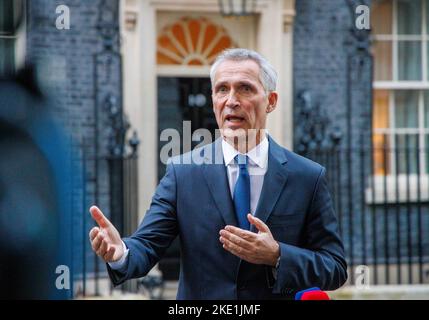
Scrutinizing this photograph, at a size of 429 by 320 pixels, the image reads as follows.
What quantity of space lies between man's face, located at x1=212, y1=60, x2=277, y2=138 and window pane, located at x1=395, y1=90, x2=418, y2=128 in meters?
7.22

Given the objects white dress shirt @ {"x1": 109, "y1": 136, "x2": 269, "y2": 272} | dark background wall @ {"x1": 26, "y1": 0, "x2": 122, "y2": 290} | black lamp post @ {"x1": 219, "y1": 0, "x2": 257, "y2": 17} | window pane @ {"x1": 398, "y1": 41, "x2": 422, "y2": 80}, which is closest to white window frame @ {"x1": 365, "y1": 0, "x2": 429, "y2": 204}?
window pane @ {"x1": 398, "y1": 41, "x2": 422, "y2": 80}

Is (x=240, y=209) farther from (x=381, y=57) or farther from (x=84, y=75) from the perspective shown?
(x=381, y=57)

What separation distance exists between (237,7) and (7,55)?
252cm

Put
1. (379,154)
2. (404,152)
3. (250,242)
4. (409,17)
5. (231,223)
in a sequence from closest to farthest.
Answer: (250,242)
(231,223)
(404,152)
(379,154)
(409,17)

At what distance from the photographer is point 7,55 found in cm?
891

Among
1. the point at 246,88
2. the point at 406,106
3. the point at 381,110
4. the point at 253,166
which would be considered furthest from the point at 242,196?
the point at 406,106

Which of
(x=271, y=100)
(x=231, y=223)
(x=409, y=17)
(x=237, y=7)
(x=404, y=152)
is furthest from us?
(x=409, y=17)

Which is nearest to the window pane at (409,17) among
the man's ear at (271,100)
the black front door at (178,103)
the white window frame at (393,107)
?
the white window frame at (393,107)

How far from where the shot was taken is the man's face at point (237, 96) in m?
3.18

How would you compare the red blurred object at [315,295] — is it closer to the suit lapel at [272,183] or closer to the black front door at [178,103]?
the suit lapel at [272,183]

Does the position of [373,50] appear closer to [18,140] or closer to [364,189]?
[364,189]

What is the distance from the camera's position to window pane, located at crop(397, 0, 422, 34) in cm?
1009

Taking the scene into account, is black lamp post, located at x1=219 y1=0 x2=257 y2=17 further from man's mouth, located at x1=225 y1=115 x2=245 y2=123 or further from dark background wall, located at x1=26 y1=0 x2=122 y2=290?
man's mouth, located at x1=225 y1=115 x2=245 y2=123

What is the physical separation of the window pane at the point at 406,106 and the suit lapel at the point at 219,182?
23.6ft
